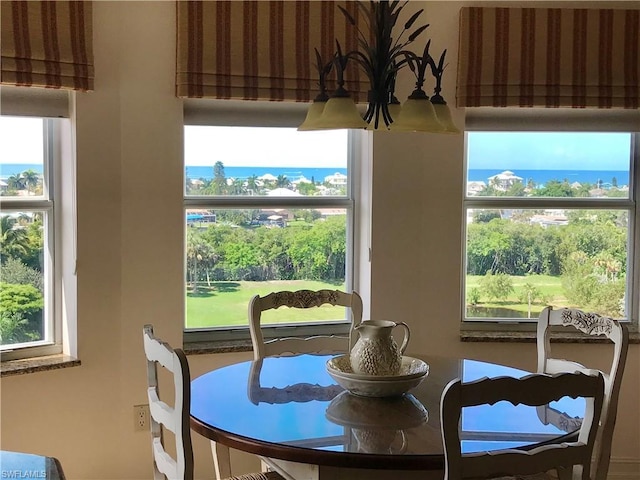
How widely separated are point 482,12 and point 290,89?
942 millimetres

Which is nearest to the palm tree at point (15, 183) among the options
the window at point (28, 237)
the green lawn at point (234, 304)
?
the window at point (28, 237)

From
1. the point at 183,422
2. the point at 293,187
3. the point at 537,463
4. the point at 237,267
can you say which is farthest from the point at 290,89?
the point at 537,463

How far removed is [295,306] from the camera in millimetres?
2852

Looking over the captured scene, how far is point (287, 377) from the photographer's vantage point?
8.04 ft

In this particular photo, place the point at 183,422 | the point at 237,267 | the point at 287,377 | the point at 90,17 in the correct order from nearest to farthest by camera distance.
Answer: the point at 183,422
the point at 287,377
the point at 90,17
the point at 237,267

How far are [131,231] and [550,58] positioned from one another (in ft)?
6.65

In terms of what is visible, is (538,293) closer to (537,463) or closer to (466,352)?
(466,352)

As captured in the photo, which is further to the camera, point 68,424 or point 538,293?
point 538,293

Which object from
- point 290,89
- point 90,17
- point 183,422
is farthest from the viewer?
point 290,89

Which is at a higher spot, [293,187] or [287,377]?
[293,187]

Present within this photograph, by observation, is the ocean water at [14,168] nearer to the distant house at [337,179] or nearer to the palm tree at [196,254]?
the palm tree at [196,254]

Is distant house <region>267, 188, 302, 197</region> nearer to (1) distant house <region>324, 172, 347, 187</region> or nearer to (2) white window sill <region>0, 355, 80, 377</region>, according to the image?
(1) distant house <region>324, 172, 347, 187</region>

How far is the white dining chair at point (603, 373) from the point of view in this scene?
2.12 m

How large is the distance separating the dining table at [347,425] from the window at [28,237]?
1094mm
